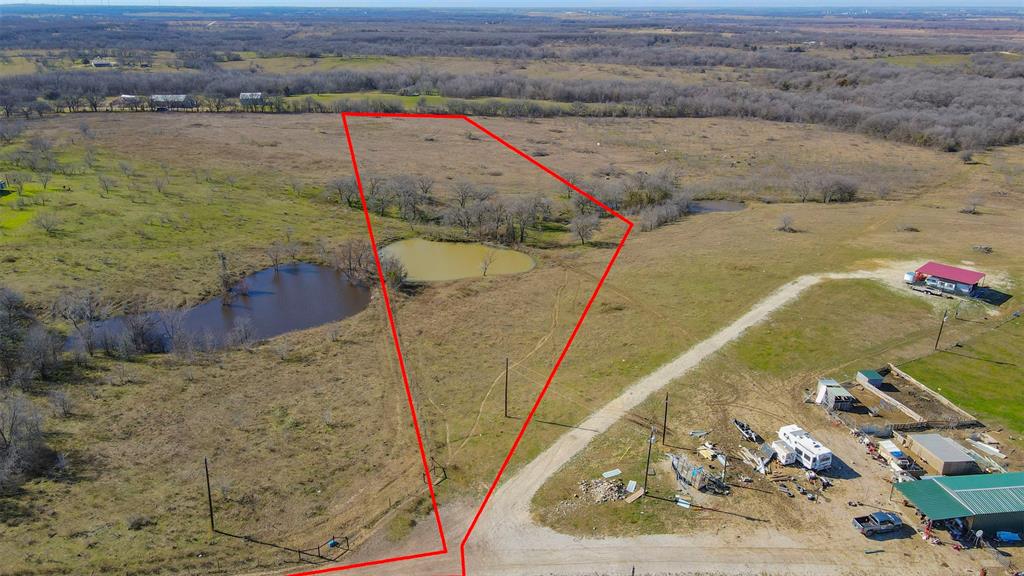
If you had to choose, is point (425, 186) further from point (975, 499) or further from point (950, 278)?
point (975, 499)

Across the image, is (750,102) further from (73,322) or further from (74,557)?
(74,557)

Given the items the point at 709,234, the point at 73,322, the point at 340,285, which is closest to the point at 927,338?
the point at 709,234

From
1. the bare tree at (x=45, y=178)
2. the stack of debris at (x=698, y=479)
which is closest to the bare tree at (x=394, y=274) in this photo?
the stack of debris at (x=698, y=479)

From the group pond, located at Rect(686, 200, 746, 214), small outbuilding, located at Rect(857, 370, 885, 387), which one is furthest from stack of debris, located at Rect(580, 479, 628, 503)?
pond, located at Rect(686, 200, 746, 214)

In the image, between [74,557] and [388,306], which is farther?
[388,306]

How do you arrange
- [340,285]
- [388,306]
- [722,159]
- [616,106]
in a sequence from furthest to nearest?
[616,106]
[722,159]
[340,285]
[388,306]

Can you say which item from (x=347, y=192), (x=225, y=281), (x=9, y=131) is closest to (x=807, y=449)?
(x=225, y=281)

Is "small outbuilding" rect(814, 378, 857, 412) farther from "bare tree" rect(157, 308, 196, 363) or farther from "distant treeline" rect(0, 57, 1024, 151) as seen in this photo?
"distant treeline" rect(0, 57, 1024, 151)
